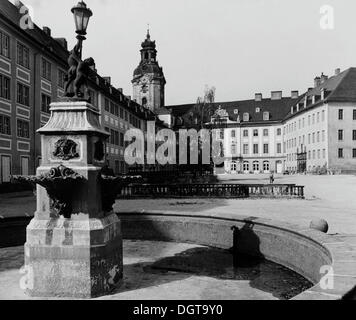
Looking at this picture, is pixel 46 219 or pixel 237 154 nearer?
pixel 46 219

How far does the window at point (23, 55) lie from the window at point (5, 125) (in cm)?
409

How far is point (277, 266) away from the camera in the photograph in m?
7.34

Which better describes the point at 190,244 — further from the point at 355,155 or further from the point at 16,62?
the point at 355,155

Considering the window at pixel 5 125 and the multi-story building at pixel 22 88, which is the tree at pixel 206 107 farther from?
the window at pixel 5 125

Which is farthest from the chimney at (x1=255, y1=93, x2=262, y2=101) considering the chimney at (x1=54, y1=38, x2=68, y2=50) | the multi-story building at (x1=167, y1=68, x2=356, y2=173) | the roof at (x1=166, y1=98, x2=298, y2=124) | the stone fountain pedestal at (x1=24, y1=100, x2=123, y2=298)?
the stone fountain pedestal at (x1=24, y1=100, x2=123, y2=298)

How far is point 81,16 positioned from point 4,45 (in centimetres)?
2164

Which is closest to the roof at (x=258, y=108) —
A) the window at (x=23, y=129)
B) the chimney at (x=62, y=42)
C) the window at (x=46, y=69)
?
the chimney at (x=62, y=42)

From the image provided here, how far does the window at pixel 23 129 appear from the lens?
27.0 m

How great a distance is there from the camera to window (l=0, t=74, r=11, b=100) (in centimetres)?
2483

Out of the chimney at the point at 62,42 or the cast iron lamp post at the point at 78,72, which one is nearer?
the cast iron lamp post at the point at 78,72

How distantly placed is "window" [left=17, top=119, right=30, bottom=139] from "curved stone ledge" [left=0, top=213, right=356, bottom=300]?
19.4m

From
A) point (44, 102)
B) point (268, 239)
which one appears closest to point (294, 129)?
point (44, 102)
